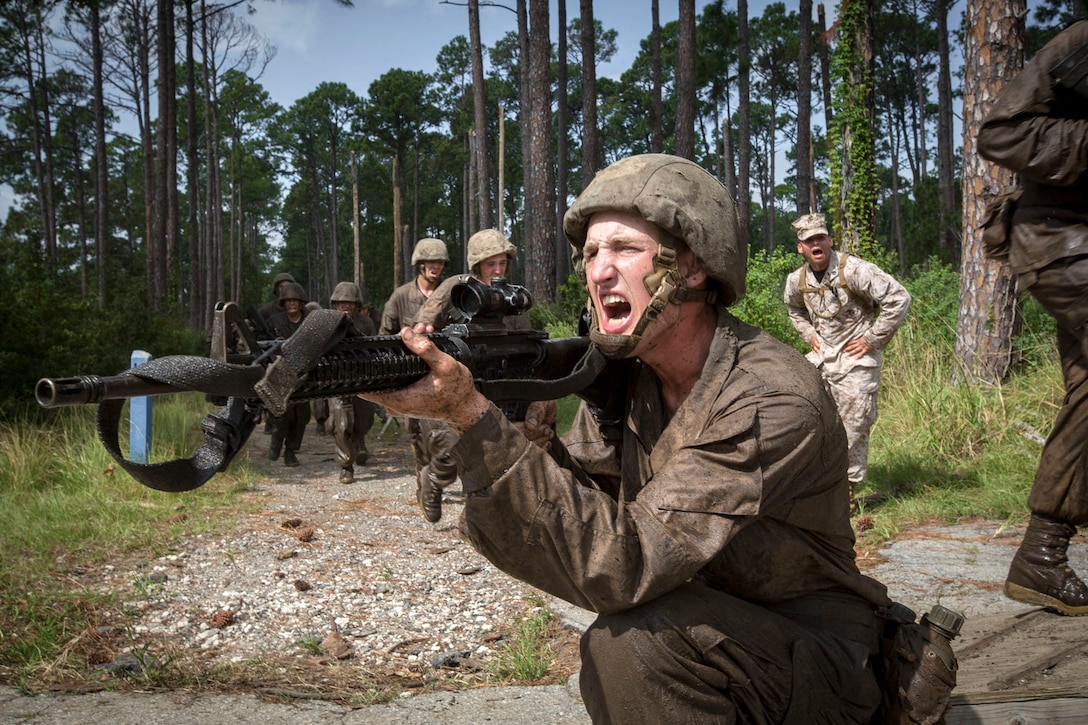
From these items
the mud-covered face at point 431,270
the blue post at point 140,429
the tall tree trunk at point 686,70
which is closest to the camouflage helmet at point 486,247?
the mud-covered face at point 431,270

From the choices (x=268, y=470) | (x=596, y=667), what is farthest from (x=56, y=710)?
(x=268, y=470)

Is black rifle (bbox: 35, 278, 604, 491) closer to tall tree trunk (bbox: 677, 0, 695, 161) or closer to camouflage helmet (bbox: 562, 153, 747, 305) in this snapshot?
camouflage helmet (bbox: 562, 153, 747, 305)

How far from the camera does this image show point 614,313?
2.29 metres

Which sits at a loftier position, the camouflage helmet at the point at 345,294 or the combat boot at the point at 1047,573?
the camouflage helmet at the point at 345,294

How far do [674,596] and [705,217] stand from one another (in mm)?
963

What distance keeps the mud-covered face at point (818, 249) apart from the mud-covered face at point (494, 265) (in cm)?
253

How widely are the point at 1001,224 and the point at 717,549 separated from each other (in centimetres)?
285

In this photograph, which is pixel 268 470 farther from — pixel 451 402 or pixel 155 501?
pixel 451 402

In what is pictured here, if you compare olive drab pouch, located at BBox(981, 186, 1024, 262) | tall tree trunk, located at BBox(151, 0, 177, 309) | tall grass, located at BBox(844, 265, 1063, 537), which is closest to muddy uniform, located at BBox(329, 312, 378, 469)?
tall grass, located at BBox(844, 265, 1063, 537)

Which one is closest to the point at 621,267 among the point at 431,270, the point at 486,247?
the point at 486,247

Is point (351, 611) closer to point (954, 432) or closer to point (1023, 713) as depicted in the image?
point (1023, 713)

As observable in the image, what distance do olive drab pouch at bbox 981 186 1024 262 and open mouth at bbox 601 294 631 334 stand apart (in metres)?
2.50

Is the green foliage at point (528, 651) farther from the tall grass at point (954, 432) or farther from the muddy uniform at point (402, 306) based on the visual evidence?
the muddy uniform at point (402, 306)

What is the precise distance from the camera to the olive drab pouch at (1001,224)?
153 inches
